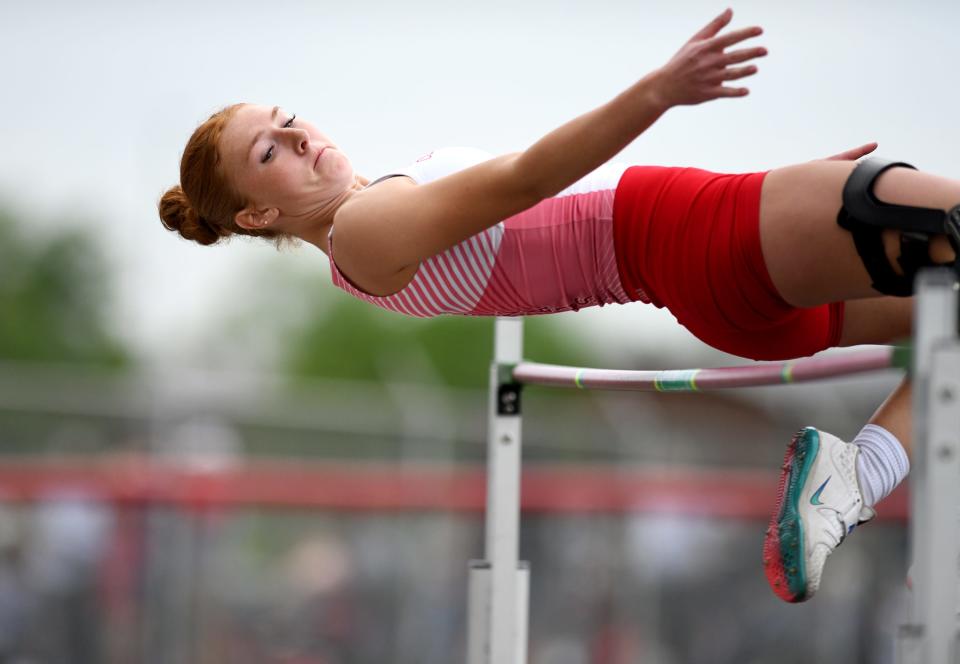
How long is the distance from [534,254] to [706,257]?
336mm

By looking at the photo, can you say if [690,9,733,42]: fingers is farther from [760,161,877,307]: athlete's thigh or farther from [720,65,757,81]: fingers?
[760,161,877,307]: athlete's thigh

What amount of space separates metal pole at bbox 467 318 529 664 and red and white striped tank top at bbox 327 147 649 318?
1.67 ft

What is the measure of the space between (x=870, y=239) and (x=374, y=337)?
3603 cm

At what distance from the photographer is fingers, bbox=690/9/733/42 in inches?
71.9

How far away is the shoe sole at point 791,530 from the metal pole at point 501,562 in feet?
2.65

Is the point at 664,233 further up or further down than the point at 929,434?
further up

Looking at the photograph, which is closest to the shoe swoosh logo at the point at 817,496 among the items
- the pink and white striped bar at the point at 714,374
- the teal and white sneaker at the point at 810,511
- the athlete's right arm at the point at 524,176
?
the teal and white sneaker at the point at 810,511

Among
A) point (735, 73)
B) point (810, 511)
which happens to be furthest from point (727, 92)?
point (810, 511)

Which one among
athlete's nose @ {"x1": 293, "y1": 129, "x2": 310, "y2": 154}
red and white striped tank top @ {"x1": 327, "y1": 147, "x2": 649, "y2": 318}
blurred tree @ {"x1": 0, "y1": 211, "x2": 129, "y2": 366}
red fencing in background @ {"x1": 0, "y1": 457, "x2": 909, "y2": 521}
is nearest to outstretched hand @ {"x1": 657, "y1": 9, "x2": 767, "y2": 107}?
red and white striped tank top @ {"x1": 327, "y1": 147, "x2": 649, "y2": 318}

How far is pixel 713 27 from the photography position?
1.84 m

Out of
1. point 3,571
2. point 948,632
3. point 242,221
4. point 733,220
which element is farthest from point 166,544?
point 948,632

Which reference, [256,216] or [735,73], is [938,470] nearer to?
[735,73]

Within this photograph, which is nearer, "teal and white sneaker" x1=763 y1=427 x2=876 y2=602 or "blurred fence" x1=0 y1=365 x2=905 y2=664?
"teal and white sneaker" x1=763 y1=427 x2=876 y2=602

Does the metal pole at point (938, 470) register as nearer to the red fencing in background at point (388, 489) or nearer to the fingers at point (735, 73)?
the fingers at point (735, 73)
